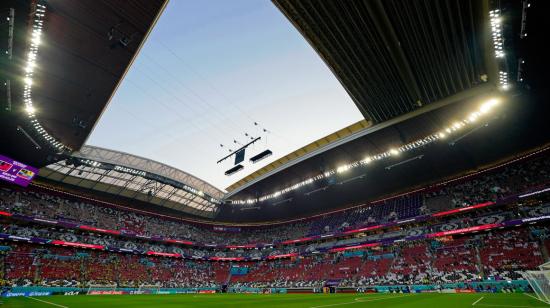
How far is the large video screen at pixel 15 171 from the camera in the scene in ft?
96.8

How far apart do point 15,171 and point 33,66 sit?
66.8 ft

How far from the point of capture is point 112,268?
4100cm

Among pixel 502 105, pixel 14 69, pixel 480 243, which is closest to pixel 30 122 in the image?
pixel 14 69

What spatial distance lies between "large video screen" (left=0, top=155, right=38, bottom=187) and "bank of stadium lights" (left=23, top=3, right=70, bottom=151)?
8.13m

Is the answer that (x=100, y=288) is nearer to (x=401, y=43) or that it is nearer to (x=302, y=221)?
(x=302, y=221)

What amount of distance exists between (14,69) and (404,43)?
86.5 ft

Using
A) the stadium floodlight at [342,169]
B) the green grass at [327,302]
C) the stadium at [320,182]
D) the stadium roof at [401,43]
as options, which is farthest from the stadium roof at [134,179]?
the stadium roof at [401,43]

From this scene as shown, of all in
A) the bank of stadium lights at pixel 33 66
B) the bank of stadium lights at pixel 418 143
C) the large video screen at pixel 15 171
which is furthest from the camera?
the large video screen at pixel 15 171

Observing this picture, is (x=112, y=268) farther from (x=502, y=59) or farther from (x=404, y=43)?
(x=502, y=59)

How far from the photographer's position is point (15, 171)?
3052 cm

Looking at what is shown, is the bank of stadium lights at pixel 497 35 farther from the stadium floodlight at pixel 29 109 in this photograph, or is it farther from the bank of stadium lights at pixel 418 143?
the stadium floodlight at pixel 29 109

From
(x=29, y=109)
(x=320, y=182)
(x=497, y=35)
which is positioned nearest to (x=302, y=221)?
(x=320, y=182)

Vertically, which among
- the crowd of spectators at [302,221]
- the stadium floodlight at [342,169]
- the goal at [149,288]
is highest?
the stadium floodlight at [342,169]

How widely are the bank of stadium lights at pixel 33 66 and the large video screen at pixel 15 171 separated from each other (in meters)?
8.13
